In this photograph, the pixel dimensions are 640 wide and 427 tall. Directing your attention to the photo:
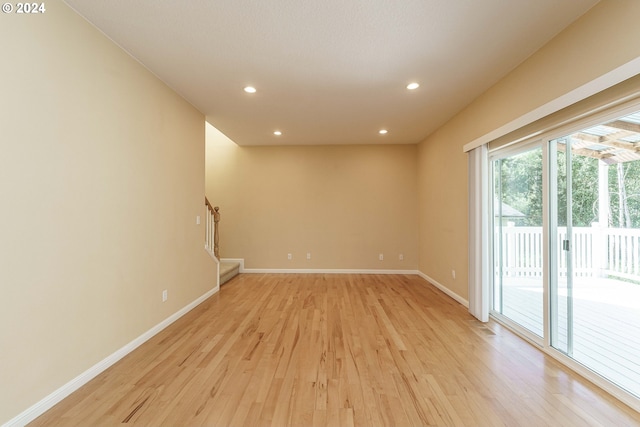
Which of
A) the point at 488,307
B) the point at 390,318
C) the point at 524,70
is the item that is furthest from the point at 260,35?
the point at 488,307

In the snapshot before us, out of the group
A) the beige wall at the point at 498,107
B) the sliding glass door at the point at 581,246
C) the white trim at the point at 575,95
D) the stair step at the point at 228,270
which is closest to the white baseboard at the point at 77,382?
the stair step at the point at 228,270

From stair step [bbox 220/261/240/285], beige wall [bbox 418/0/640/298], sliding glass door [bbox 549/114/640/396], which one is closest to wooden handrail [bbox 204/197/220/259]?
stair step [bbox 220/261/240/285]

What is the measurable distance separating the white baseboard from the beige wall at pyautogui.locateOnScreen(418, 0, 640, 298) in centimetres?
392

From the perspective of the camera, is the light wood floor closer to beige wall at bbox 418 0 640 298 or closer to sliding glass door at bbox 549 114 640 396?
sliding glass door at bbox 549 114 640 396

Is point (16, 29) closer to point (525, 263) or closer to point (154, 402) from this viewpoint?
point (154, 402)

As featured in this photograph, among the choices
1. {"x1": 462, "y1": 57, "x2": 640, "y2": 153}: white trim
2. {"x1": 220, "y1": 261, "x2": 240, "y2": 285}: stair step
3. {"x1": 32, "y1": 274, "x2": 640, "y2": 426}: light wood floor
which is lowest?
{"x1": 32, "y1": 274, "x2": 640, "y2": 426}: light wood floor

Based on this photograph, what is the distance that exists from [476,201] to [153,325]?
13.0 feet

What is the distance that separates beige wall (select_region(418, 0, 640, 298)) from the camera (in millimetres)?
1871

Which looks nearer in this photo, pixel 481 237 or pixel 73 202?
pixel 73 202

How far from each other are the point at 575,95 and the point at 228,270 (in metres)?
5.38

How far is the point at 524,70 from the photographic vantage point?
2703 millimetres

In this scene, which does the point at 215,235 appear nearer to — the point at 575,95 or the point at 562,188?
the point at 562,188

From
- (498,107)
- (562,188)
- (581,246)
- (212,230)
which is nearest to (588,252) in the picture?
(581,246)

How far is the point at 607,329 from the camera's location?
2184 mm
